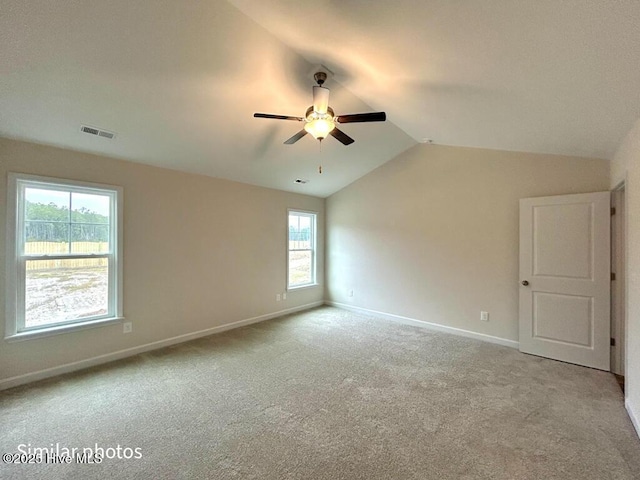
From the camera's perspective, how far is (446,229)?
4430 millimetres

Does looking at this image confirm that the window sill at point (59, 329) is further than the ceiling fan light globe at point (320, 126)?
Yes

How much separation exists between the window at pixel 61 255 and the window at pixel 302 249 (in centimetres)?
292

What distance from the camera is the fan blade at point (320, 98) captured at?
2443 millimetres

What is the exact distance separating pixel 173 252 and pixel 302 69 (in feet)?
9.28

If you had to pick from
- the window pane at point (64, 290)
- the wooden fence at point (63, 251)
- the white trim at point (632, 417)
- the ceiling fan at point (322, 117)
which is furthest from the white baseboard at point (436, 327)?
the wooden fence at point (63, 251)

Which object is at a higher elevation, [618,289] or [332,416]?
[618,289]

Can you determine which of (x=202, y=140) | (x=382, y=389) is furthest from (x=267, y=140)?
(x=382, y=389)

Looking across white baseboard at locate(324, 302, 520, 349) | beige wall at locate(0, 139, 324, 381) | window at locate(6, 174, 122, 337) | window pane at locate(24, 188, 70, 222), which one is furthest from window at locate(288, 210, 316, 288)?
window pane at locate(24, 188, 70, 222)

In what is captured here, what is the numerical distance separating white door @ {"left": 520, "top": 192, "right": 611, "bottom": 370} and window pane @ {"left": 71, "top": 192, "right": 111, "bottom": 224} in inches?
201

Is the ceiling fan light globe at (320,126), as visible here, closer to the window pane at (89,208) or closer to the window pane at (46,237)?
the window pane at (89,208)

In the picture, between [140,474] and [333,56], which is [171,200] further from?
[140,474]

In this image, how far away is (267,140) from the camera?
146 inches

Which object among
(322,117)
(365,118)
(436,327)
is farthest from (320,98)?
(436,327)

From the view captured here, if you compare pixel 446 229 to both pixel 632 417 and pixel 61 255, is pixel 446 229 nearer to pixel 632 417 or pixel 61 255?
pixel 632 417
